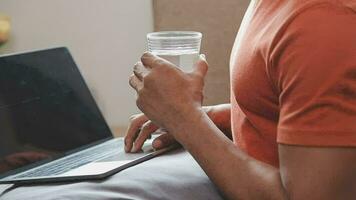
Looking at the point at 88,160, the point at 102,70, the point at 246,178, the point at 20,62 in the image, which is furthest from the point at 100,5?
the point at 246,178

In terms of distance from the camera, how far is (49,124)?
1198 millimetres

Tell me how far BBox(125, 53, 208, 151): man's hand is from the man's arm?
0.8 inches

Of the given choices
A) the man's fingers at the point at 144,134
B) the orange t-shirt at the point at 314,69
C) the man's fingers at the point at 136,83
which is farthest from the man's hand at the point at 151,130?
the orange t-shirt at the point at 314,69

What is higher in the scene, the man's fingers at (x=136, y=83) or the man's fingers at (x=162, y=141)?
the man's fingers at (x=136, y=83)

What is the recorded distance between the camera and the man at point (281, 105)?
27.8 inches

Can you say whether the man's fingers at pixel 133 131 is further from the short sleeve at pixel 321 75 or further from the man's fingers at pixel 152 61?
the short sleeve at pixel 321 75

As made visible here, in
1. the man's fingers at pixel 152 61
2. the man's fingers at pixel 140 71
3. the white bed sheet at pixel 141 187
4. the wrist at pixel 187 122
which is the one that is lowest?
the white bed sheet at pixel 141 187

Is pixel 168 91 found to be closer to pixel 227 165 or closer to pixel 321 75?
pixel 227 165

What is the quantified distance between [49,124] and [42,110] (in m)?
0.03

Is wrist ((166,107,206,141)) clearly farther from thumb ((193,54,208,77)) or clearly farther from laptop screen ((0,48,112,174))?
laptop screen ((0,48,112,174))

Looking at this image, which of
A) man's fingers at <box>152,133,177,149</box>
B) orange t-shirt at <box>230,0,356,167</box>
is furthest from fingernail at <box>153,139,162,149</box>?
orange t-shirt at <box>230,0,356,167</box>

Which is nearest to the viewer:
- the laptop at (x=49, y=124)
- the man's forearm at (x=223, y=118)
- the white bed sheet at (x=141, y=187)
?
the white bed sheet at (x=141, y=187)

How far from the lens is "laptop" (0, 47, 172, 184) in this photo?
1027 mm

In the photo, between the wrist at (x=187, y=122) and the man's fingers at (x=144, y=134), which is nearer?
the wrist at (x=187, y=122)
